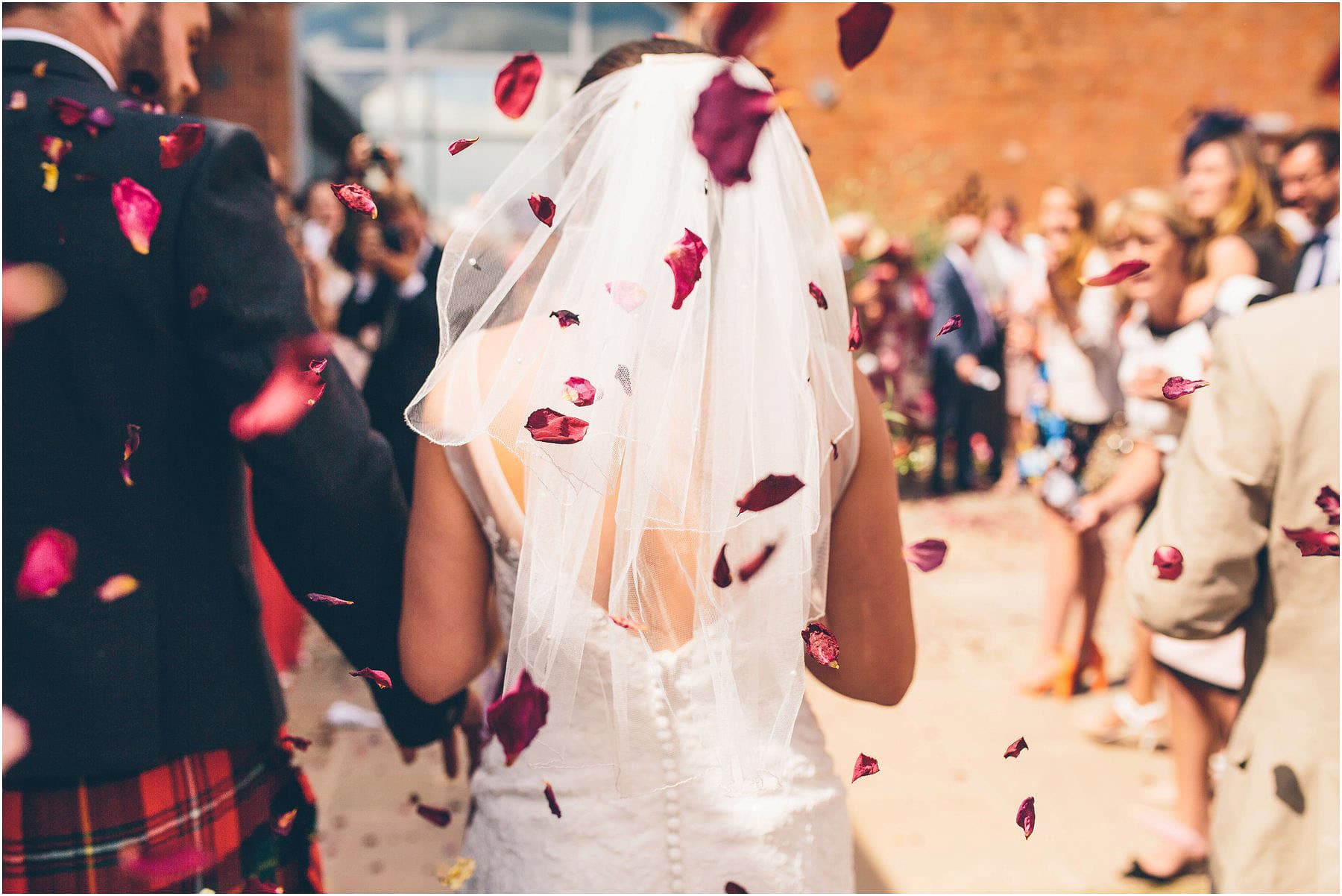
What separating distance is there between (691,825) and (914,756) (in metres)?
2.46

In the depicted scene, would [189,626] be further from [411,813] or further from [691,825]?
[411,813]

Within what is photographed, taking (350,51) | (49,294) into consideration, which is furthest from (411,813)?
(350,51)

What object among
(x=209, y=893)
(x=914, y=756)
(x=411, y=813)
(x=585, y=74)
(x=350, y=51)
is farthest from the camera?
(x=350, y=51)

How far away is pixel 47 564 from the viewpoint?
1234 mm

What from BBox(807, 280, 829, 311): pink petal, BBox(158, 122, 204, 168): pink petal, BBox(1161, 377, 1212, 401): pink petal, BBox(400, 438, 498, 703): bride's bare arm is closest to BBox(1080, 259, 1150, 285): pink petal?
BBox(1161, 377, 1212, 401): pink petal

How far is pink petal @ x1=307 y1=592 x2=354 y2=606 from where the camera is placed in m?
1.41

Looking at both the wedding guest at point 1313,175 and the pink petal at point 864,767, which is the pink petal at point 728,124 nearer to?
the pink petal at point 864,767

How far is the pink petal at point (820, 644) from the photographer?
1.31 metres

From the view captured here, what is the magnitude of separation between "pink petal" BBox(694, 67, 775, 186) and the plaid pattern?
1.04m

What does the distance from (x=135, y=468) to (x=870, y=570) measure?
0.96 metres

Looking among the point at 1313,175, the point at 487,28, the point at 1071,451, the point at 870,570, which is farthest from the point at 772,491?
the point at 487,28

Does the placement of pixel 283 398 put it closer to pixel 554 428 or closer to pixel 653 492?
pixel 554 428

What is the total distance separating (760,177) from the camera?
1286 millimetres

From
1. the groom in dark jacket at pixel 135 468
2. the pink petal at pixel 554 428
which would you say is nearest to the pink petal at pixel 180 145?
the groom in dark jacket at pixel 135 468
